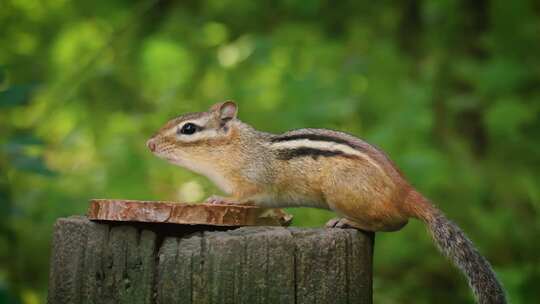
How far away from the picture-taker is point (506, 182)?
6.21 metres

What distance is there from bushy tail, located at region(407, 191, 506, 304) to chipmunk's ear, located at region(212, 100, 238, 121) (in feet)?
3.59

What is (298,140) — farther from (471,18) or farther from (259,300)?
(471,18)

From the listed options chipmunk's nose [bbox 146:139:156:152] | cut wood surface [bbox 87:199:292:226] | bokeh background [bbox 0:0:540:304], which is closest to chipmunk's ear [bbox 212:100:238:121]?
chipmunk's nose [bbox 146:139:156:152]

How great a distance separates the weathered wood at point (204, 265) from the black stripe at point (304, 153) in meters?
0.68

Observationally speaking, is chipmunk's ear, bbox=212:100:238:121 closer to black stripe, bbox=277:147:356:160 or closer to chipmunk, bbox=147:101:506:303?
chipmunk, bbox=147:101:506:303

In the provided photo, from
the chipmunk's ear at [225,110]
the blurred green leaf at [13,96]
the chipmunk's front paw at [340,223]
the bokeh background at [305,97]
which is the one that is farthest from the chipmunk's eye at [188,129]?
the bokeh background at [305,97]

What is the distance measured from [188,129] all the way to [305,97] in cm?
195

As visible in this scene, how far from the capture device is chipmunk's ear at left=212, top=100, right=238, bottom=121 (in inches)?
149

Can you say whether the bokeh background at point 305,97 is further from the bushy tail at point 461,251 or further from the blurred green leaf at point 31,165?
the bushy tail at point 461,251

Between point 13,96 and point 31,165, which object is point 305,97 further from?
point 13,96

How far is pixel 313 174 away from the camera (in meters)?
3.36

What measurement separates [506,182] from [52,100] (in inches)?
147

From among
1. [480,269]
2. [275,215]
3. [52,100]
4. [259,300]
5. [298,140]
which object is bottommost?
[259,300]

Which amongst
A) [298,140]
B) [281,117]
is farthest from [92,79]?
[298,140]
